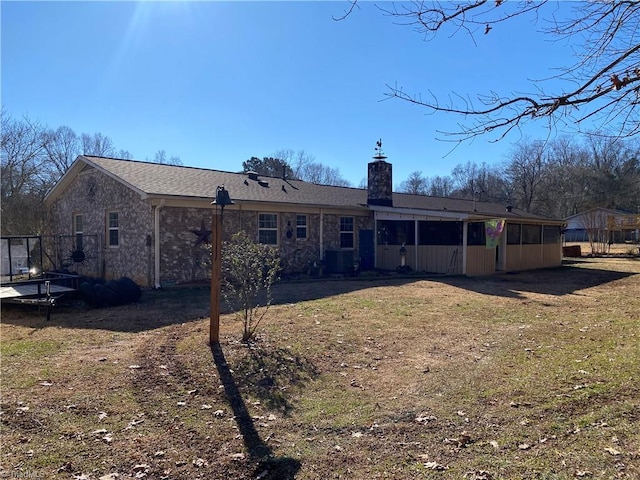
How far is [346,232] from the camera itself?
1744 cm

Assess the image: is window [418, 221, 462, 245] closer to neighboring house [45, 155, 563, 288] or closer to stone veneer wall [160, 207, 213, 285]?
neighboring house [45, 155, 563, 288]

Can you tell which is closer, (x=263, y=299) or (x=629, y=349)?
(x=629, y=349)

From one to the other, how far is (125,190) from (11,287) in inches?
159

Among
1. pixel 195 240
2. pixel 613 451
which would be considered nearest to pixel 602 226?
pixel 195 240

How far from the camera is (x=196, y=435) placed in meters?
3.82

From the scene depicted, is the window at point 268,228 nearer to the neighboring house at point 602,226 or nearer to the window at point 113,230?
the window at point 113,230

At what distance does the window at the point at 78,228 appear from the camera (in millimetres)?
15977

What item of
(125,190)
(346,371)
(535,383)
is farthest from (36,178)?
(535,383)

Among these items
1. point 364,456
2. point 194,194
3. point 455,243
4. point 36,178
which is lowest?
point 364,456

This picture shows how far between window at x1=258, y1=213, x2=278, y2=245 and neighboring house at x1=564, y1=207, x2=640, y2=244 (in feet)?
84.1

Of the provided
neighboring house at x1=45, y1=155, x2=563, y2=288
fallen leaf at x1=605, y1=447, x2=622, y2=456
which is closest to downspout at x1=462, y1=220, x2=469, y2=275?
neighboring house at x1=45, y1=155, x2=563, y2=288

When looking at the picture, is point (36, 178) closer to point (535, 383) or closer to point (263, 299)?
point (263, 299)

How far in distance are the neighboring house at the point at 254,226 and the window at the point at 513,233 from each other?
42mm

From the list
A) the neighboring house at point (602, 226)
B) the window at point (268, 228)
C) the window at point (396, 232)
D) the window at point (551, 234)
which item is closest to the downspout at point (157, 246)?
the window at point (268, 228)
